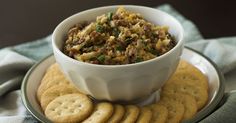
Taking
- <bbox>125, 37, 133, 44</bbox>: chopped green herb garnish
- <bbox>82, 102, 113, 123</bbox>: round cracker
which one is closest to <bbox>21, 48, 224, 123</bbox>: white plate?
<bbox>82, 102, 113, 123</bbox>: round cracker

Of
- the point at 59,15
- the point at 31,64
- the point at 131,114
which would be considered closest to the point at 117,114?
the point at 131,114

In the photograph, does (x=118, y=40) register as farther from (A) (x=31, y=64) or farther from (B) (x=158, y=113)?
(A) (x=31, y=64)

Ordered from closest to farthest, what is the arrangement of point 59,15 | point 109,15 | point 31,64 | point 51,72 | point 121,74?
point 121,74 < point 109,15 < point 51,72 < point 31,64 < point 59,15

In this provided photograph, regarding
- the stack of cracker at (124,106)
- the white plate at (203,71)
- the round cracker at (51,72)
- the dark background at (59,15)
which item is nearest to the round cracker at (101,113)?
the stack of cracker at (124,106)

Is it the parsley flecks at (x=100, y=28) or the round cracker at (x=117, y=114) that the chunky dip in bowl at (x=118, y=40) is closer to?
the parsley flecks at (x=100, y=28)

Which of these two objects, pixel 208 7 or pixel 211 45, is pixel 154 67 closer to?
pixel 211 45

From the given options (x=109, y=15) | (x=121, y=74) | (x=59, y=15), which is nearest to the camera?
(x=121, y=74)
